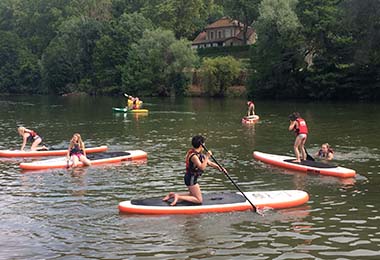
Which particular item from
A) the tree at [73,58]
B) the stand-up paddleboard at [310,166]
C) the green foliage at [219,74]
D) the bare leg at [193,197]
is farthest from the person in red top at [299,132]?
the tree at [73,58]

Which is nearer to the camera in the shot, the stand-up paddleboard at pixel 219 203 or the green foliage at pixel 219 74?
the stand-up paddleboard at pixel 219 203

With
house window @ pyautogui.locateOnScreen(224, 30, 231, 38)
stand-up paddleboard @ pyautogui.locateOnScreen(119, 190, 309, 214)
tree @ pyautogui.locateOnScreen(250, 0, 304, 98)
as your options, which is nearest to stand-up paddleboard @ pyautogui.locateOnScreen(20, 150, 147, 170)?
stand-up paddleboard @ pyautogui.locateOnScreen(119, 190, 309, 214)

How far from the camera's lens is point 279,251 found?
10227mm

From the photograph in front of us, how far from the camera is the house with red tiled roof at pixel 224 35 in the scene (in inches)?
4385

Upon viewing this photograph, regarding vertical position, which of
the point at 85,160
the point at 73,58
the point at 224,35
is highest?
the point at 224,35

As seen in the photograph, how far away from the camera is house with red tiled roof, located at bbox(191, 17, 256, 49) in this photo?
111 meters

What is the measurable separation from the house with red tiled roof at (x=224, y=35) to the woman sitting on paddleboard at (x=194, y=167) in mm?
99632

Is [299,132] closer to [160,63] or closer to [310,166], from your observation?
[310,166]

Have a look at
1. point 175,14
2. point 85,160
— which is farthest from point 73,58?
point 85,160

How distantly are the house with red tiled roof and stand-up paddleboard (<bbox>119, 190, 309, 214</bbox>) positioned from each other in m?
98.7

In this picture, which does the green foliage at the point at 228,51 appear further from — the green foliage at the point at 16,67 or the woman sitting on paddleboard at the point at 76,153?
the woman sitting on paddleboard at the point at 76,153

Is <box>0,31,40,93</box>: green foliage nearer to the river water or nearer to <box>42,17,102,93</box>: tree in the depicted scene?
<box>42,17,102,93</box>: tree

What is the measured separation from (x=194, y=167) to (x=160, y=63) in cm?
6930

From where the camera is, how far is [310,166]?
1806cm
